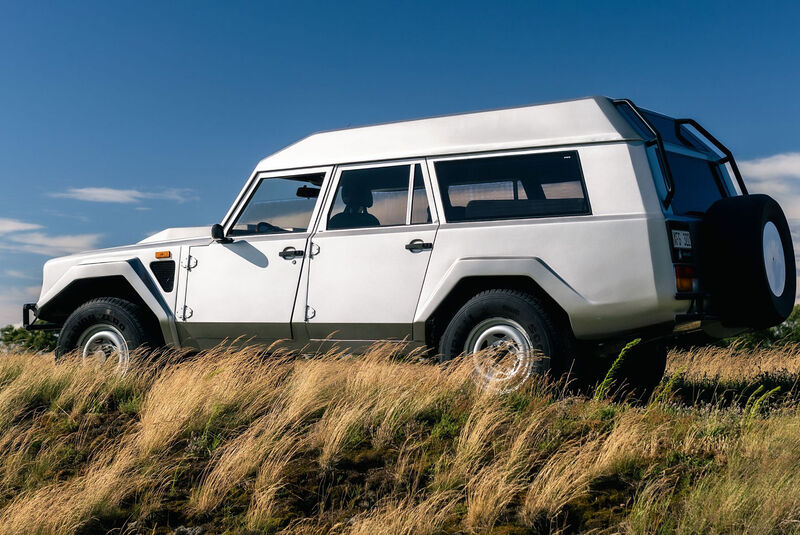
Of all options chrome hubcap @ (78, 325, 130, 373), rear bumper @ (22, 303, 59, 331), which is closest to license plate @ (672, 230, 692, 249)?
chrome hubcap @ (78, 325, 130, 373)

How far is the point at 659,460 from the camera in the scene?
16.9ft

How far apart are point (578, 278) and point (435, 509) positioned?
234cm

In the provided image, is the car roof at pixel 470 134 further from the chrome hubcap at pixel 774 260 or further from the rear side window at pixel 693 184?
the chrome hubcap at pixel 774 260

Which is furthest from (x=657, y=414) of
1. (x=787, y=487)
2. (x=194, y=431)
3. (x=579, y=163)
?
(x=194, y=431)

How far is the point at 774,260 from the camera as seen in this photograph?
657cm

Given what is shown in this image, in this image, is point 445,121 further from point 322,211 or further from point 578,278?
point 578,278

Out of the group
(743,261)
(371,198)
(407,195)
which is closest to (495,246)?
(407,195)

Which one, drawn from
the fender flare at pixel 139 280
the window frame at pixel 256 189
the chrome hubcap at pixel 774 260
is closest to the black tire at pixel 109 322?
the fender flare at pixel 139 280

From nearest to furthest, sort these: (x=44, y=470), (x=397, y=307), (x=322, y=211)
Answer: (x=44, y=470) → (x=397, y=307) → (x=322, y=211)

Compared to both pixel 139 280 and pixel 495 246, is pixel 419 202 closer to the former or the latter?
pixel 495 246

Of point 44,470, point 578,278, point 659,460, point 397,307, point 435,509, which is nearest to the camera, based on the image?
point 435,509

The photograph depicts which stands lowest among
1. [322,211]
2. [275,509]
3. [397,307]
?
[275,509]

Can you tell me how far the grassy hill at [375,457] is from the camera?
453 cm

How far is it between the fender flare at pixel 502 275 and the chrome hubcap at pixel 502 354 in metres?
0.35
